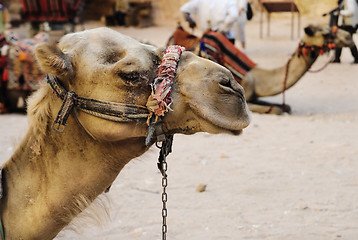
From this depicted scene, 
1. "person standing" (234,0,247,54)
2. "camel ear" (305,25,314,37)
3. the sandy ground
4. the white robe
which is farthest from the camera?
"person standing" (234,0,247,54)

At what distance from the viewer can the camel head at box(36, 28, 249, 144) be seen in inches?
70.8

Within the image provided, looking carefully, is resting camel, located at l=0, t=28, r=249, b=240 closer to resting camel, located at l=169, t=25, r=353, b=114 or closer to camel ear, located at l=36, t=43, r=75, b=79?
camel ear, located at l=36, t=43, r=75, b=79

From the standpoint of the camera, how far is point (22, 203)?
6.48 feet

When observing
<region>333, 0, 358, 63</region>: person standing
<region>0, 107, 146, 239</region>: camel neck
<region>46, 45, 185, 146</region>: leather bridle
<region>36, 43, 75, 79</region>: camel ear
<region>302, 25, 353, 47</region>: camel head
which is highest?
<region>36, 43, 75, 79</region>: camel ear

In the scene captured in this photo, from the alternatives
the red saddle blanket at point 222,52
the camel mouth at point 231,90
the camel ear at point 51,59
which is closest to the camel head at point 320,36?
the red saddle blanket at point 222,52

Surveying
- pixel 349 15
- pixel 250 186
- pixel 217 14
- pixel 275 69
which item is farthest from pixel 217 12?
pixel 250 186

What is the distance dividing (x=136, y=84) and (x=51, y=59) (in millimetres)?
309

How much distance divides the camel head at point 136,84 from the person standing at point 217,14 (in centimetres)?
776

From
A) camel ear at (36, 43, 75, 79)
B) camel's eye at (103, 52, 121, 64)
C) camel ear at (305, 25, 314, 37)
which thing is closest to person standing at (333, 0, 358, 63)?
camel ear at (305, 25, 314, 37)

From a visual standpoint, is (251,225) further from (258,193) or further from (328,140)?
(328,140)

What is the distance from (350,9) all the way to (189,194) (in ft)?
27.5

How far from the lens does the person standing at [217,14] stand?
379 inches

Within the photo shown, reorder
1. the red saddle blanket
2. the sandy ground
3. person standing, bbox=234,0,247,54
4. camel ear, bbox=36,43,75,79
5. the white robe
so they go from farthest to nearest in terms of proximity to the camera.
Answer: person standing, bbox=234,0,247,54, the white robe, the red saddle blanket, the sandy ground, camel ear, bbox=36,43,75,79

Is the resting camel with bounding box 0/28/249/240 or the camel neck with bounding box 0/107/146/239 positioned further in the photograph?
the camel neck with bounding box 0/107/146/239
